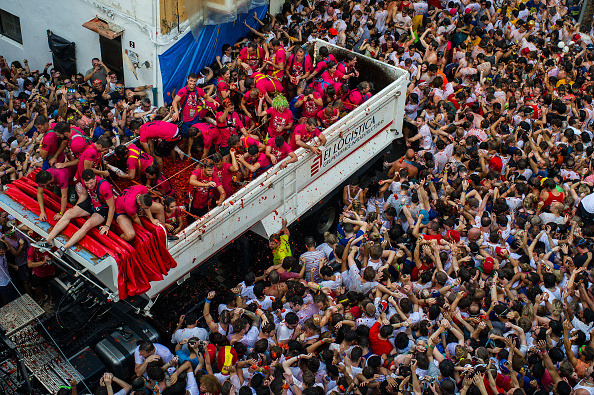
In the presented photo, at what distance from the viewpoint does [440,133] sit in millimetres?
10953

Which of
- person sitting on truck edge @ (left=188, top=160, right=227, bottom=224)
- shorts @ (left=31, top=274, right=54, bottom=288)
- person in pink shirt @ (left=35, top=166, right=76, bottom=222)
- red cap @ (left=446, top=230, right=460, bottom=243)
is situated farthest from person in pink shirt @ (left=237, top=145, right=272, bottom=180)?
shorts @ (left=31, top=274, right=54, bottom=288)

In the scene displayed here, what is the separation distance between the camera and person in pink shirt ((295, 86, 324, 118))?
9.92 meters

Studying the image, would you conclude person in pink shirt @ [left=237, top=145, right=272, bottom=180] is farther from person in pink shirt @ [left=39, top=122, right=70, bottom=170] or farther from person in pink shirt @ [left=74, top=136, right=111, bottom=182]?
person in pink shirt @ [left=39, top=122, right=70, bottom=170]

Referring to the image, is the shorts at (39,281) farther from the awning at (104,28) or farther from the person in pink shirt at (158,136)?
the awning at (104,28)

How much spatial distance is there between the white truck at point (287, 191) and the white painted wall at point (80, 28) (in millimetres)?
3230

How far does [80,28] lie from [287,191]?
6678mm

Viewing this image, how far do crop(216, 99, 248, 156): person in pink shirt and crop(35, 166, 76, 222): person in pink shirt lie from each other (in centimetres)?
239

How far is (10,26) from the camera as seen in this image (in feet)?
46.0

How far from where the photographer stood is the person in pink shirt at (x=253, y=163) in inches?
336

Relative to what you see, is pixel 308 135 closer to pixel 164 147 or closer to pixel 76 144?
pixel 164 147

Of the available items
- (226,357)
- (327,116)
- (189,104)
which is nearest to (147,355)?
(226,357)

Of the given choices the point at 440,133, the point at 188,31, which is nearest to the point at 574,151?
the point at 440,133

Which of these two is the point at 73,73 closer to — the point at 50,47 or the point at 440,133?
the point at 50,47

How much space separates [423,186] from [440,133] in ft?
5.06
